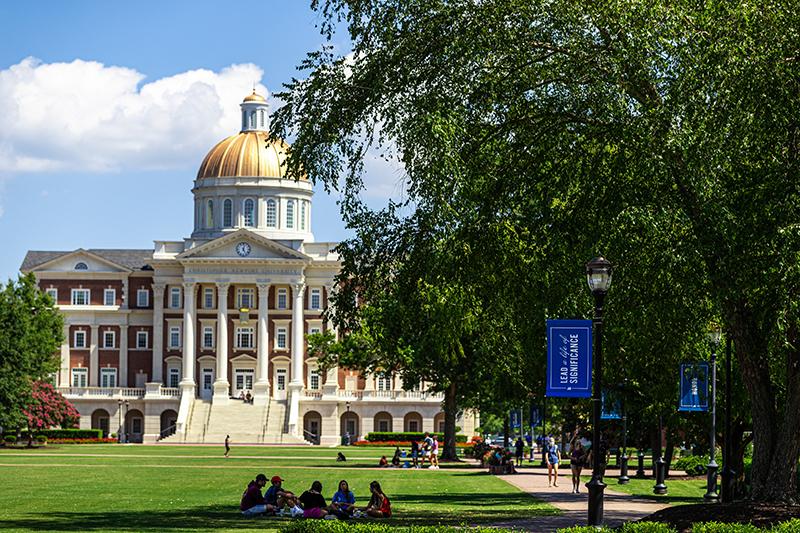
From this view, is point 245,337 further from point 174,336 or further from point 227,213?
point 227,213

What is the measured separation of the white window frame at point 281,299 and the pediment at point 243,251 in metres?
3.41

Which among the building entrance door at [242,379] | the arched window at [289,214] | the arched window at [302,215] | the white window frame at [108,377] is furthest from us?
the arched window at [302,215]

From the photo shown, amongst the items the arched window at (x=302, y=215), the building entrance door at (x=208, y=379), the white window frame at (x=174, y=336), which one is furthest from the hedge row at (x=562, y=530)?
the arched window at (x=302, y=215)

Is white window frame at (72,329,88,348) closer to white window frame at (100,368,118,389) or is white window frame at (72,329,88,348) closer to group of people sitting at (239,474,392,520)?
white window frame at (100,368,118,389)

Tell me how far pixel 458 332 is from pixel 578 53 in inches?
252

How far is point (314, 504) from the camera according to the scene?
70.2 ft

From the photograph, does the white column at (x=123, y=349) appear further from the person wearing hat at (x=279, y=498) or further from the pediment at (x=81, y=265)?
the person wearing hat at (x=279, y=498)

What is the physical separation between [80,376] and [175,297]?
38.0 feet

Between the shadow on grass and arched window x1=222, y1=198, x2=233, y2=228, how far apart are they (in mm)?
80792

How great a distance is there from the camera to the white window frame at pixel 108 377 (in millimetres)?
98875

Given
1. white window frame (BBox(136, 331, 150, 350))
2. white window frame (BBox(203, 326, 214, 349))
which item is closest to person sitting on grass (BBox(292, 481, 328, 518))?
white window frame (BBox(203, 326, 214, 349))

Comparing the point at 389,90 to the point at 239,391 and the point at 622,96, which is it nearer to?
the point at 622,96

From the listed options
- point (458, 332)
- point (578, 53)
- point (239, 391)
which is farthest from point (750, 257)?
point (239, 391)

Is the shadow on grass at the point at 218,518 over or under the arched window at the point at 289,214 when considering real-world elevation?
under
